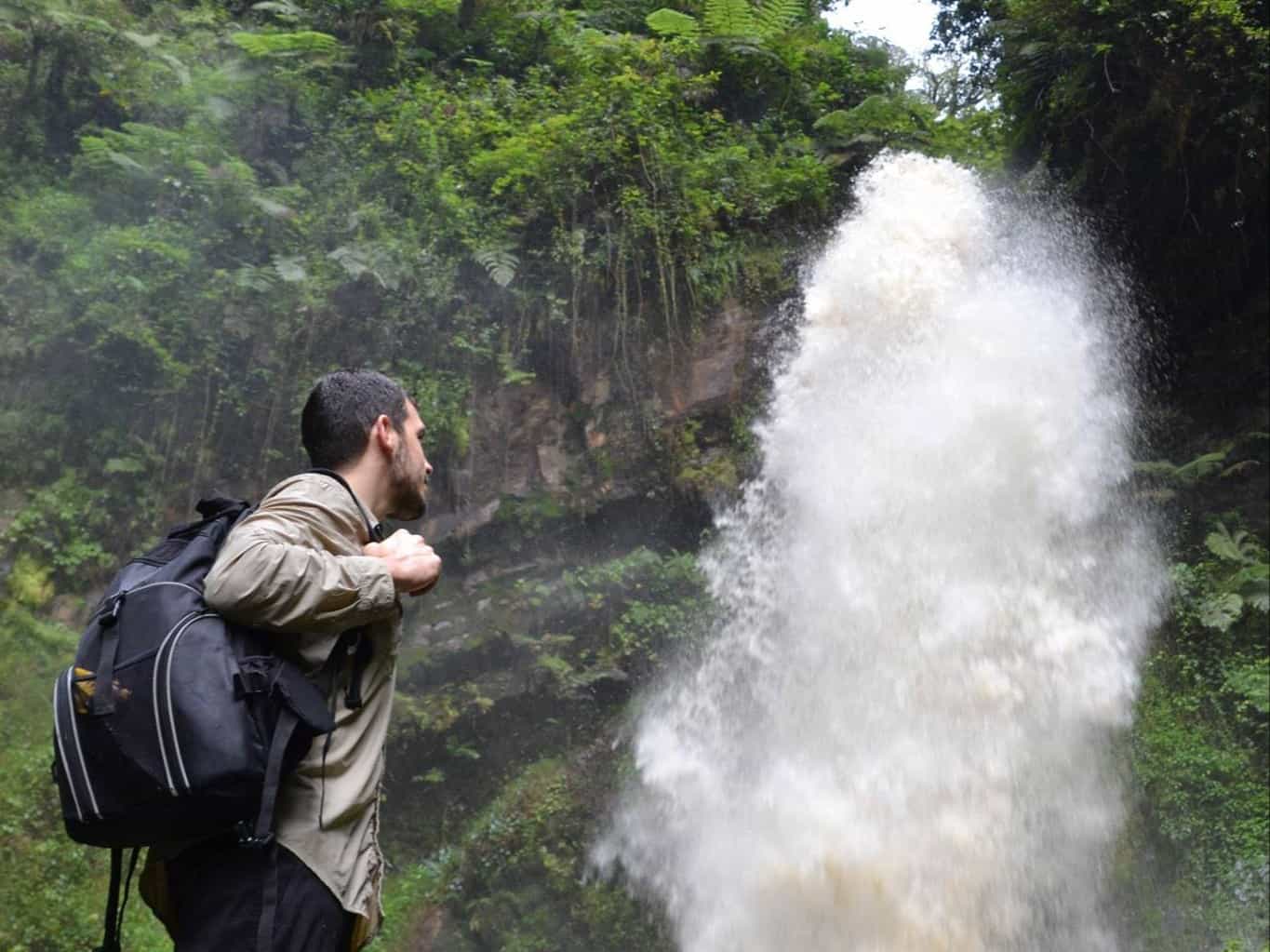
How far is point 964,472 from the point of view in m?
7.68

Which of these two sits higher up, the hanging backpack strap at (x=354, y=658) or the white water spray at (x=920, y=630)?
the hanging backpack strap at (x=354, y=658)

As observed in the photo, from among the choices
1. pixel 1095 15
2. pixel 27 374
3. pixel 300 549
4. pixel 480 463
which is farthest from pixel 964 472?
pixel 27 374

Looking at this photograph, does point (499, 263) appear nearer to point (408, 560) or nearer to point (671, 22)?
point (671, 22)

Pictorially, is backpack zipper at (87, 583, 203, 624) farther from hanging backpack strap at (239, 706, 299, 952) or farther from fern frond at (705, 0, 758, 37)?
fern frond at (705, 0, 758, 37)

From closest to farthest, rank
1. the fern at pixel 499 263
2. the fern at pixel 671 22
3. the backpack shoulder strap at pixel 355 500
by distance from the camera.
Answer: the backpack shoulder strap at pixel 355 500, the fern at pixel 499 263, the fern at pixel 671 22

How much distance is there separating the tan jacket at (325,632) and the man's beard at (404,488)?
20 cm

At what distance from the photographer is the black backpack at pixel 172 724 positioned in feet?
5.30

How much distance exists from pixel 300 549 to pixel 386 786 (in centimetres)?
610

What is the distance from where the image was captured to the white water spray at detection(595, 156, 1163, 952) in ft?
19.5

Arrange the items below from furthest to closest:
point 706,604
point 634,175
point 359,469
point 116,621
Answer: point 634,175
point 706,604
point 359,469
point 116,621

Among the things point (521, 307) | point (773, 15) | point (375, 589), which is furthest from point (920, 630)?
point (773, 15)

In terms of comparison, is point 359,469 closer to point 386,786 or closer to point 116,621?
point 116,621

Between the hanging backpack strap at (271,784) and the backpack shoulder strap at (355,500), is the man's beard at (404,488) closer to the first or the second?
the backpack shoulder strap at (355,500)

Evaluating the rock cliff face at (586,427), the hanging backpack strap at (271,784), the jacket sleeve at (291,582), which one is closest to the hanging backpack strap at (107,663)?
the jacket sleeve at (291,582)
